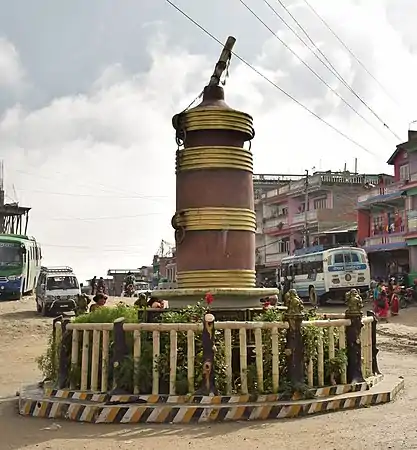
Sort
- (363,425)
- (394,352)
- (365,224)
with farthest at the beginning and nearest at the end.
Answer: (365,224)
(394,352)
(363,425)

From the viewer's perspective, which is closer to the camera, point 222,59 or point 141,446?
point 141,446

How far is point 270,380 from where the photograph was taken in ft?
27.4

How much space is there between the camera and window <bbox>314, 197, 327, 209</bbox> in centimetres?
5107

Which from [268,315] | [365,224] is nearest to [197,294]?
[268,315]

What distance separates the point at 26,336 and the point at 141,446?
17007mm

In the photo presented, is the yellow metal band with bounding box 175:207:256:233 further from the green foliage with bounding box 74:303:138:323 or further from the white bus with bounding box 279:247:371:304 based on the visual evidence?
the white bus with bounding box 279:247:371:304

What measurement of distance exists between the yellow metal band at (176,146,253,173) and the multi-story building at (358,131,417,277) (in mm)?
27214

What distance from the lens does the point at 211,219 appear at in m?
9.99

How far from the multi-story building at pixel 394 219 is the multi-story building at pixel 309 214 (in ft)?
12.5

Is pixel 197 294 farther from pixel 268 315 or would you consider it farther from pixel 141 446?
pixel 141 446

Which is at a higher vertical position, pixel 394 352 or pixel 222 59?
pixel 222 59

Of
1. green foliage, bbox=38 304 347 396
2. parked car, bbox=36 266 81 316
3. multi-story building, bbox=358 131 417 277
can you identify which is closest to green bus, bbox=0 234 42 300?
parked car, bbox=36 266 81 316

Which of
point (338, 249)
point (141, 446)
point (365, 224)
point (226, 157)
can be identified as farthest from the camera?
point (365, 224)

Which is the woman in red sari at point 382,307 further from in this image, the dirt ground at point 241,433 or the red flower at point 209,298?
the red flower at point 209,298
